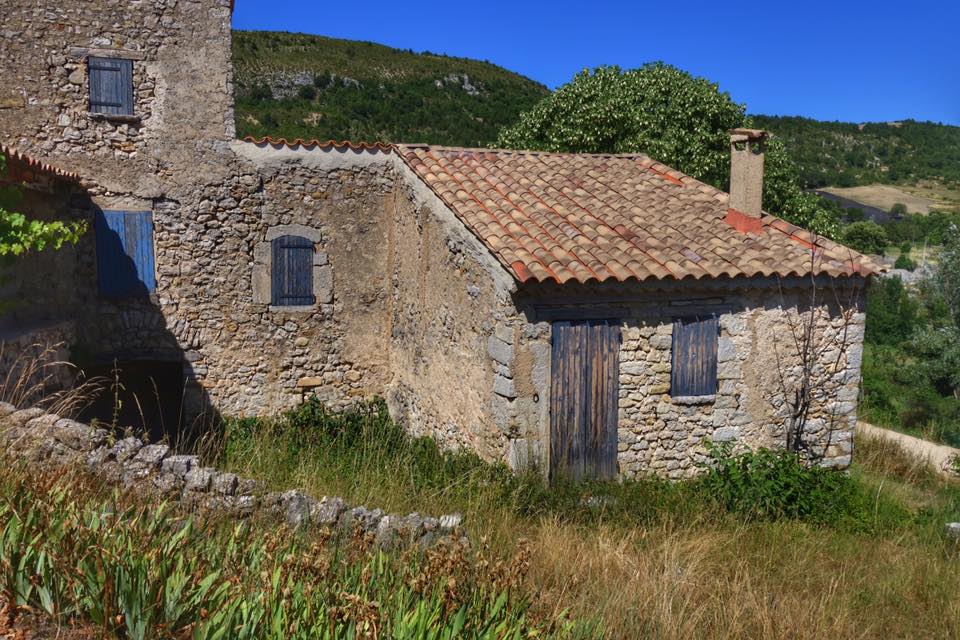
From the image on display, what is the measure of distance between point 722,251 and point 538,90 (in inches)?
1322

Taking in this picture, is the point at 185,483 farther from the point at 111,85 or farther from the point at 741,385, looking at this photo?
the point at 111,85

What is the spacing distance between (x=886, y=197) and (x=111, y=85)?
49.0 meters

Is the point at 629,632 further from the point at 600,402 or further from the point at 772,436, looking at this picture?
the point at 772,436

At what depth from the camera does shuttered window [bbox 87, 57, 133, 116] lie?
9789 mm

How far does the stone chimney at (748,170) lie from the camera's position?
881cm

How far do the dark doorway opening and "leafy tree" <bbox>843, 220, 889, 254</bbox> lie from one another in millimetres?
30194

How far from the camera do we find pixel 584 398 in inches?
305

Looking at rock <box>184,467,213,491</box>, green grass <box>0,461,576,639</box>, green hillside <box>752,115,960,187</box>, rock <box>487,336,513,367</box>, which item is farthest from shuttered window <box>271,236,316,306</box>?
green hillside <box>752,115,960,187</box>

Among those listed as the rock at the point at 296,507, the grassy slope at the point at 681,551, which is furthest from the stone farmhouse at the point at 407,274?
the rock at the point at 296,507

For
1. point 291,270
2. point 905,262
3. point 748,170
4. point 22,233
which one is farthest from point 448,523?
point 905,262

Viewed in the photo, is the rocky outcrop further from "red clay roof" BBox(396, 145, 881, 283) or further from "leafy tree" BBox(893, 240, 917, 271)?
"leafy tree" BBox(893, 240, 917, 271)

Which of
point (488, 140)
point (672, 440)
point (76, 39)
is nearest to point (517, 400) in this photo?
point (672, 440)

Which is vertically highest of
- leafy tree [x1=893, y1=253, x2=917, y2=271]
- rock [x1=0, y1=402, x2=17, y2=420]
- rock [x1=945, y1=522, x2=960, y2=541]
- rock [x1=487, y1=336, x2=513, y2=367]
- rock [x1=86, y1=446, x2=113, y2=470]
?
leafy tree [x1=893, y1=253, x2=917, y2=271]

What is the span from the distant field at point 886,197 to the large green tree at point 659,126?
3424 cm
